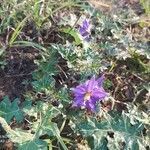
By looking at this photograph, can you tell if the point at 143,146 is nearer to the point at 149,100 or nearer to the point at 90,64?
the point at 149,100

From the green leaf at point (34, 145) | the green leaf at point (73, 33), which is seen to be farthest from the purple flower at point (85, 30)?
the green leaf at point (34, 145)

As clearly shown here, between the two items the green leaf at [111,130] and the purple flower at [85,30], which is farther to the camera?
the purple flower at [85,30]

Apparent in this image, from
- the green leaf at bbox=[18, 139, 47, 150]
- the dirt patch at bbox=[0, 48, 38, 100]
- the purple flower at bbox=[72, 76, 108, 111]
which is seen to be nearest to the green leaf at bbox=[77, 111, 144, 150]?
the purple flower at bbox=[72, 76, 108, 111]

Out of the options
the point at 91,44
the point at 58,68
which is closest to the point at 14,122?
the point at 58,68

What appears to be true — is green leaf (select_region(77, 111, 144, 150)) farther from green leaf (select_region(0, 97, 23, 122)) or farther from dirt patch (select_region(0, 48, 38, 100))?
Result: dirt patch (select_region(0, 48, 38, 100))

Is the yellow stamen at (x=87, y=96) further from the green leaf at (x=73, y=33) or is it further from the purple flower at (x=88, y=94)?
the green leaf at (x=73, y=33)

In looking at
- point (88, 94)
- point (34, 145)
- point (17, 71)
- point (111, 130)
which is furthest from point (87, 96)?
point (17, 71)
